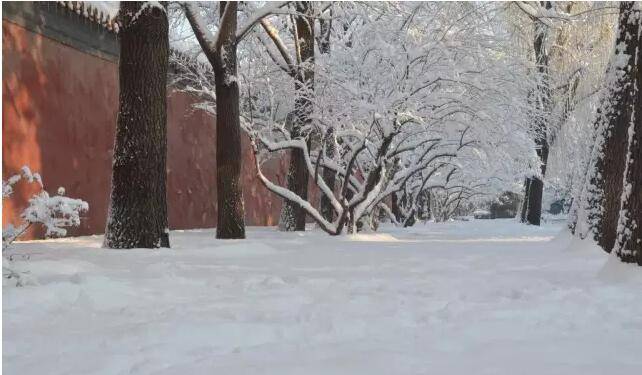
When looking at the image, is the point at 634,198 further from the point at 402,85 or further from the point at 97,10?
the point at 97,10

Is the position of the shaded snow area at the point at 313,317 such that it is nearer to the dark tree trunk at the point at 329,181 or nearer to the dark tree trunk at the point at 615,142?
the dark tree trunk at the point at 615,142

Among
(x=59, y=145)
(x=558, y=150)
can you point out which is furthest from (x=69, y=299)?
(x=558, y=150)

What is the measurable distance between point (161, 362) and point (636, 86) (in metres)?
4.59

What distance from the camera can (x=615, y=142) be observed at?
7527 mm

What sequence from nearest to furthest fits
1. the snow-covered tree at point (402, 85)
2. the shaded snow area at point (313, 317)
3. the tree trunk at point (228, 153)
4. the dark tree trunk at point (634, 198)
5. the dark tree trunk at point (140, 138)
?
the shaded snow area at point (313, 317) < the dark tree trunk at point (634, 198) < the dark tree trunk at point (140, 138) < the tree trunk at point (228, 153) < the snow-covered tree at point (402, 85)

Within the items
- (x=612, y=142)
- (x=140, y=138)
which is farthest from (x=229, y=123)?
(x=612, y=142)

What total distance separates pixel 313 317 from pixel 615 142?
18.3 ft

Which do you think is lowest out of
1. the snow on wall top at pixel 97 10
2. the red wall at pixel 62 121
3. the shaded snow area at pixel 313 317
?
the shaded snow area at pixel 313 317

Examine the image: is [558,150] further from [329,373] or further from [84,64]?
[329,373]

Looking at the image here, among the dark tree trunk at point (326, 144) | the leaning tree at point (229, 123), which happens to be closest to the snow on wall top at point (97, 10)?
the leaning tree at point (229, 123)

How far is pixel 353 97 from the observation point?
10.7m

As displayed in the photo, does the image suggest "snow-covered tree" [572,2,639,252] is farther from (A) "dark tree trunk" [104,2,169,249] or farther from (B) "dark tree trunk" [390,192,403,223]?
(B) "dark tree trunk" [390,192,403,223]

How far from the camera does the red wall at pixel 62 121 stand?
27.5 feet

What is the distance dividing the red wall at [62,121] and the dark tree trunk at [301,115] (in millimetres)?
2707
